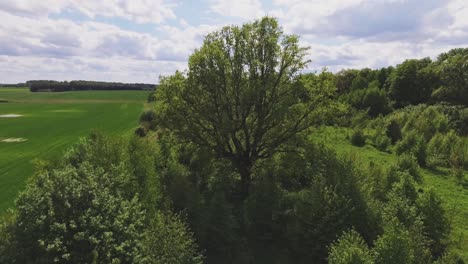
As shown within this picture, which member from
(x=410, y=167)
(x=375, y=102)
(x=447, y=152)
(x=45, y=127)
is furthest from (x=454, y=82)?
Answer: (x=45, y=127)

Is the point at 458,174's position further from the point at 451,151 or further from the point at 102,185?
the point at 102,185

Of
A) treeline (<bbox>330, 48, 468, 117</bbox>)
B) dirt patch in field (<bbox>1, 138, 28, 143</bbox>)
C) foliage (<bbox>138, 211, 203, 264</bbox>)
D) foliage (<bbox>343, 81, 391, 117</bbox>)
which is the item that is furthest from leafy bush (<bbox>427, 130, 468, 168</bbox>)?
dirt patch in field (<bbox>1, 138, 28, 143</bbox>)

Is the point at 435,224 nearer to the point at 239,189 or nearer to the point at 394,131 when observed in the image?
the point at 239,189

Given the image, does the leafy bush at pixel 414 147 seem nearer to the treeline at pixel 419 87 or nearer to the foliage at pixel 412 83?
the treeline at pixel 419 87

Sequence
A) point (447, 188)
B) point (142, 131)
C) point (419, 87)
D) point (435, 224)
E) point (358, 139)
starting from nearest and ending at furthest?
point (435, 224) → point (447, 188) → point (358, 139) → point (142, 131) → point (419, 87)

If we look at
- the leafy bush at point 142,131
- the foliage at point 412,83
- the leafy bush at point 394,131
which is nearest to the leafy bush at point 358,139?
the leafy bush at point 394,131

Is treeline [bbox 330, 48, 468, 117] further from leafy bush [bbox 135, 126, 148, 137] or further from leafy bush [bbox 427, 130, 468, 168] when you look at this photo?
leafy bush [bbox 135, 126, 148, 137]
